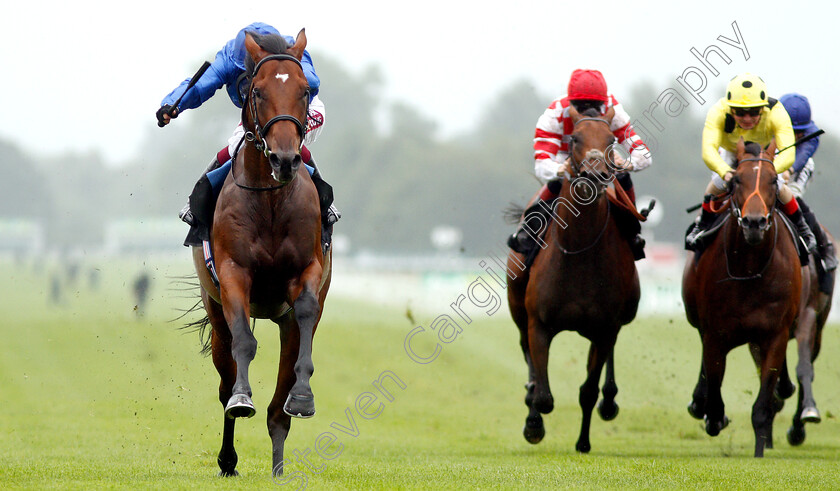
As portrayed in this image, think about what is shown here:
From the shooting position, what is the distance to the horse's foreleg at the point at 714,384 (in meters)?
8.71

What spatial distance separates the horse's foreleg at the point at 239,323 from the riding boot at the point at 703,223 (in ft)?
14.5

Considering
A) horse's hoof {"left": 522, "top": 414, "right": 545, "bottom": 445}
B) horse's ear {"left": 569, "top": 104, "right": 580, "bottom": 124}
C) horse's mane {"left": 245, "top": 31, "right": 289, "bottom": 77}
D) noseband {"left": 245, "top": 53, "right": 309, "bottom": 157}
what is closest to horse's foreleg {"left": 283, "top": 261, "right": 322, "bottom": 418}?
noseband {"left": 245, "top": 53, "right": 309, "bottom": 157}

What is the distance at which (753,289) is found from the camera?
847 cm

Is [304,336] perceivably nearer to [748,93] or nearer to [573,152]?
[573,152]

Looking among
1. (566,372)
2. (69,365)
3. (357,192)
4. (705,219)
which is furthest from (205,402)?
(357,192)

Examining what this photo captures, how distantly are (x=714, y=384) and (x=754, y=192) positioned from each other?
174 centimetres

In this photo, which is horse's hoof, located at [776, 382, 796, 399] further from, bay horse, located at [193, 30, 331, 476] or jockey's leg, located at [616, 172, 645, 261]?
bay horse, located at [193, 30, 331, 476]

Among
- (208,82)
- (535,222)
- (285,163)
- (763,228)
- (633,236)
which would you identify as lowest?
(285,163)

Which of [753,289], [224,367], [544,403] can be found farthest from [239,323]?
[753,289]

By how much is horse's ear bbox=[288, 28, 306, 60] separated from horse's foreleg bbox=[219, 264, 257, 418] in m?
1.33

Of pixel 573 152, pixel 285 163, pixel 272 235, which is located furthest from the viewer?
pixel 573 152

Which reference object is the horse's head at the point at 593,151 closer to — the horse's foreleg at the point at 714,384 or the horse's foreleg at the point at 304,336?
the horse's foreleg at the point at 714,384

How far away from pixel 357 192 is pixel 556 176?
183 ft

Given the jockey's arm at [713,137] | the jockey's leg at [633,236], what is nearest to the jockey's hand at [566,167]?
the jockey's leg at [633,236]
